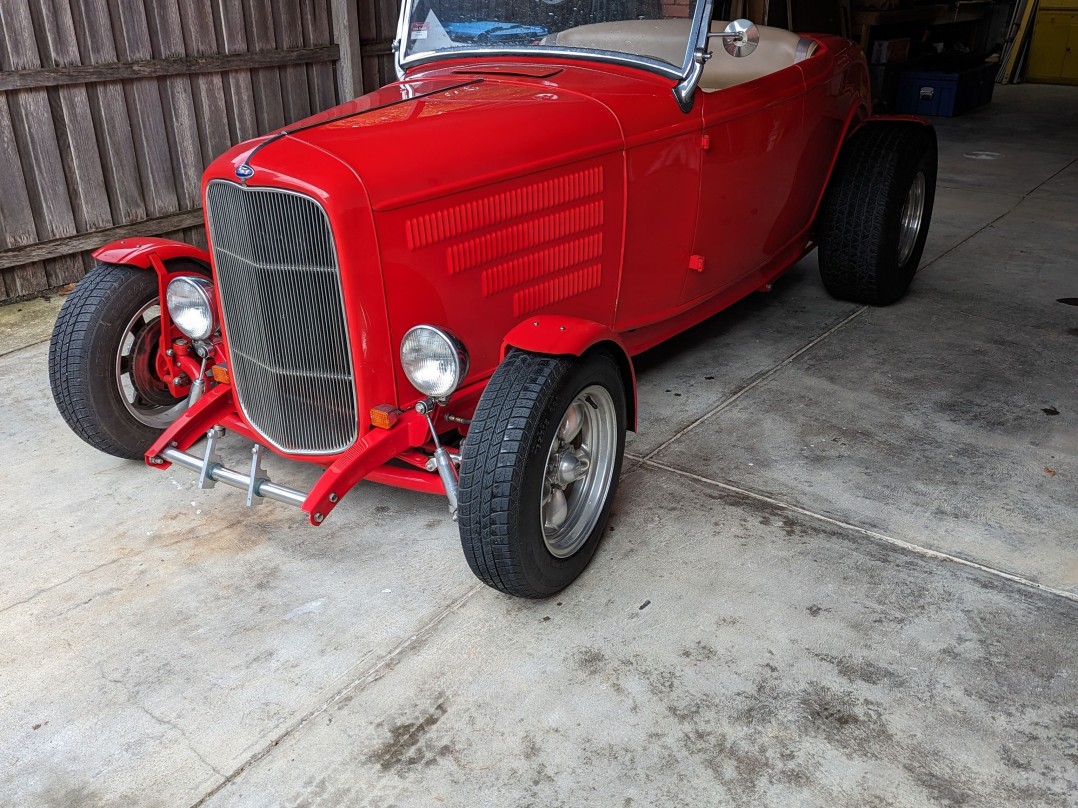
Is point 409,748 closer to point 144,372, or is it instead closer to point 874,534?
point 874,534

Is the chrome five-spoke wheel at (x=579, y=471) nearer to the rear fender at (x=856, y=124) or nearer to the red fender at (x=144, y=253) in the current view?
the red fender at (x=144, y=253)

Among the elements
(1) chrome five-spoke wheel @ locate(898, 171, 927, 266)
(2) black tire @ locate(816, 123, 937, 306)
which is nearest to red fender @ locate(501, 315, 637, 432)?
(2) black tire @ locate(816, 123, 937, 306)

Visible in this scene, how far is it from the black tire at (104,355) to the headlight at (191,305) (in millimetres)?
209

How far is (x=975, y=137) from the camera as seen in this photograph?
29.4 feet

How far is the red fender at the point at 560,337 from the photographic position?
8.13 feet

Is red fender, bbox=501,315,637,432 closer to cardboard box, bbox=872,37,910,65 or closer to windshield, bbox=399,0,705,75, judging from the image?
windshield, bbox=399,0,705,75

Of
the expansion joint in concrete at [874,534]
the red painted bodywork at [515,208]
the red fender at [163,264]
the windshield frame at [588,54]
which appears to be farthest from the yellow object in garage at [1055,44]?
the red fender at [163,264]

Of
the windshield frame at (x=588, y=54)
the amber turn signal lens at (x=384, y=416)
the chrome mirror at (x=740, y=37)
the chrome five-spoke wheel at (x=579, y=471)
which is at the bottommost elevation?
the chrome five-spoke wheel at (x=579, y=471)

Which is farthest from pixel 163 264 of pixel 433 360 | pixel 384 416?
pixel 433 360

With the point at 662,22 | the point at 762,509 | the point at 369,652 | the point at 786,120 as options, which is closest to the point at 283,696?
the point at 369,652

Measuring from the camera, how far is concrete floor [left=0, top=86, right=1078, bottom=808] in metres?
2.12

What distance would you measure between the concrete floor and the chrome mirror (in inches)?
54.2

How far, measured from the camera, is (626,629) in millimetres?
2570

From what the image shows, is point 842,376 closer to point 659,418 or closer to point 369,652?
point 659,418
